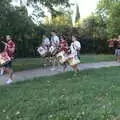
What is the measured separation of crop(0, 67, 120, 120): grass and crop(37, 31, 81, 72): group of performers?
3.80 meters

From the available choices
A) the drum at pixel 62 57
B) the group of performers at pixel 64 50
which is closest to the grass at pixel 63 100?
the group of performers at pixel 64 50

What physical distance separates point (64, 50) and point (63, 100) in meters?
9.76

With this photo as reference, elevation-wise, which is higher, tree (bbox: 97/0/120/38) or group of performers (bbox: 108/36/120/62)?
tree (bbox: 97/0/120/38)

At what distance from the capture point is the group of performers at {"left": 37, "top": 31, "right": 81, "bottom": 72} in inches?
764

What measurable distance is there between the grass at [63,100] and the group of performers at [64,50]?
12.5 feet

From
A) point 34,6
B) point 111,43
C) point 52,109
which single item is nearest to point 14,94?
point 52,109

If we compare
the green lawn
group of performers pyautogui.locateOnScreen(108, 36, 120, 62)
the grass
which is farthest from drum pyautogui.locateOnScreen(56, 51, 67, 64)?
group of performers pyautogui.locateOnScreen(108, 36, 120, 62)

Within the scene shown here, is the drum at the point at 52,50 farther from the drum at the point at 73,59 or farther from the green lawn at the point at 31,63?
the drum at the point at 73,59

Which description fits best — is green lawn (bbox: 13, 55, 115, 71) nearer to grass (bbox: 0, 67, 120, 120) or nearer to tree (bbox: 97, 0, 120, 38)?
grass (bbox: 0, 67, 120, 120)

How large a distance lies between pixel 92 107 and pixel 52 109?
1.00 m

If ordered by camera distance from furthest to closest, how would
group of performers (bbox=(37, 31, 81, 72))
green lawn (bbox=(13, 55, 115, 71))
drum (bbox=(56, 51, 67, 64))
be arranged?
green lawn (bbox=(13, 55, 115, 71)) < drum (bbox=(56, 51, 67, 64)) < group of performers (bbox=(37, 31, 81, 72))

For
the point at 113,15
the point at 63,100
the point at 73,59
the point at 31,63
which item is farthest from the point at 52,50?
the point at 113,15

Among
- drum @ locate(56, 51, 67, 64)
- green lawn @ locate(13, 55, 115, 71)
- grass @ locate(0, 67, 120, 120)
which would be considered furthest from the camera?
green lawn @ locate(13, 55, 115, 71)

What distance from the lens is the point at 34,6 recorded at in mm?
26266
